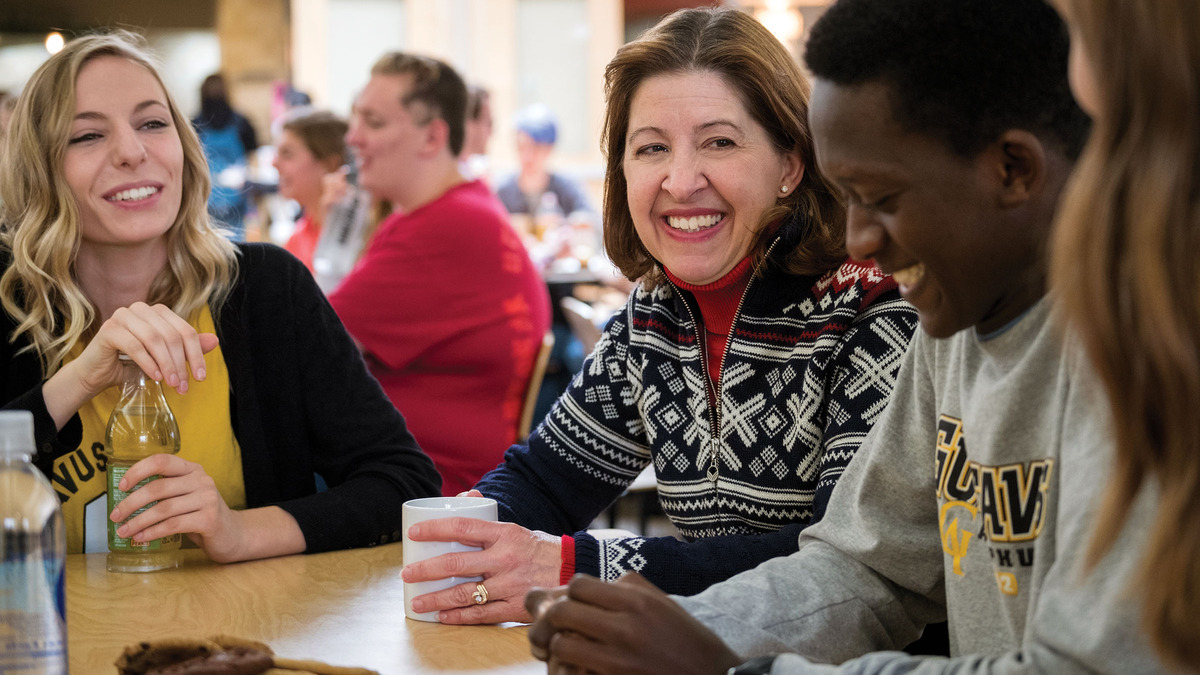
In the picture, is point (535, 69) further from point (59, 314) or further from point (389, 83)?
point (59, 314)

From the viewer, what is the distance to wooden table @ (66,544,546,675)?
0.98m

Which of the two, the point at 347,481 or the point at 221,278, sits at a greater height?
the point at 221,278

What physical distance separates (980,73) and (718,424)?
720 mm

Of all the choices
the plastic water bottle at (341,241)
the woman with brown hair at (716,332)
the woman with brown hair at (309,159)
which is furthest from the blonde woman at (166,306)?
the woman with brown hair at (309,159)

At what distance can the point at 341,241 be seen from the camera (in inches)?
147

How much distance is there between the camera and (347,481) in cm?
154

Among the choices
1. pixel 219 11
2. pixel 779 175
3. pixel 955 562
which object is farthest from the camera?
→ pixel 219 11

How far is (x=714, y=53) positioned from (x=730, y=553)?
65 cm

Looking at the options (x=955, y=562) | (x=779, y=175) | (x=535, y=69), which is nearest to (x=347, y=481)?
(x=779, y=175)

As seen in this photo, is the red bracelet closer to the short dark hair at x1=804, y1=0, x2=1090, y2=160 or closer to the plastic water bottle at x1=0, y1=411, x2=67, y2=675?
the plastic water bottle at x1=0, y1=411, x2=67, y2=675

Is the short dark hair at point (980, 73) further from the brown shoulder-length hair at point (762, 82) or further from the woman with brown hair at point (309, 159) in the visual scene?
the woman with brown hair at point (309, 159)

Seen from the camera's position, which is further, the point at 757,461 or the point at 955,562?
the point at 757,461

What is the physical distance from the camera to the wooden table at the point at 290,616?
976 millimetres

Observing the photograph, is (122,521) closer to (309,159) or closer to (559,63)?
(309,159)
